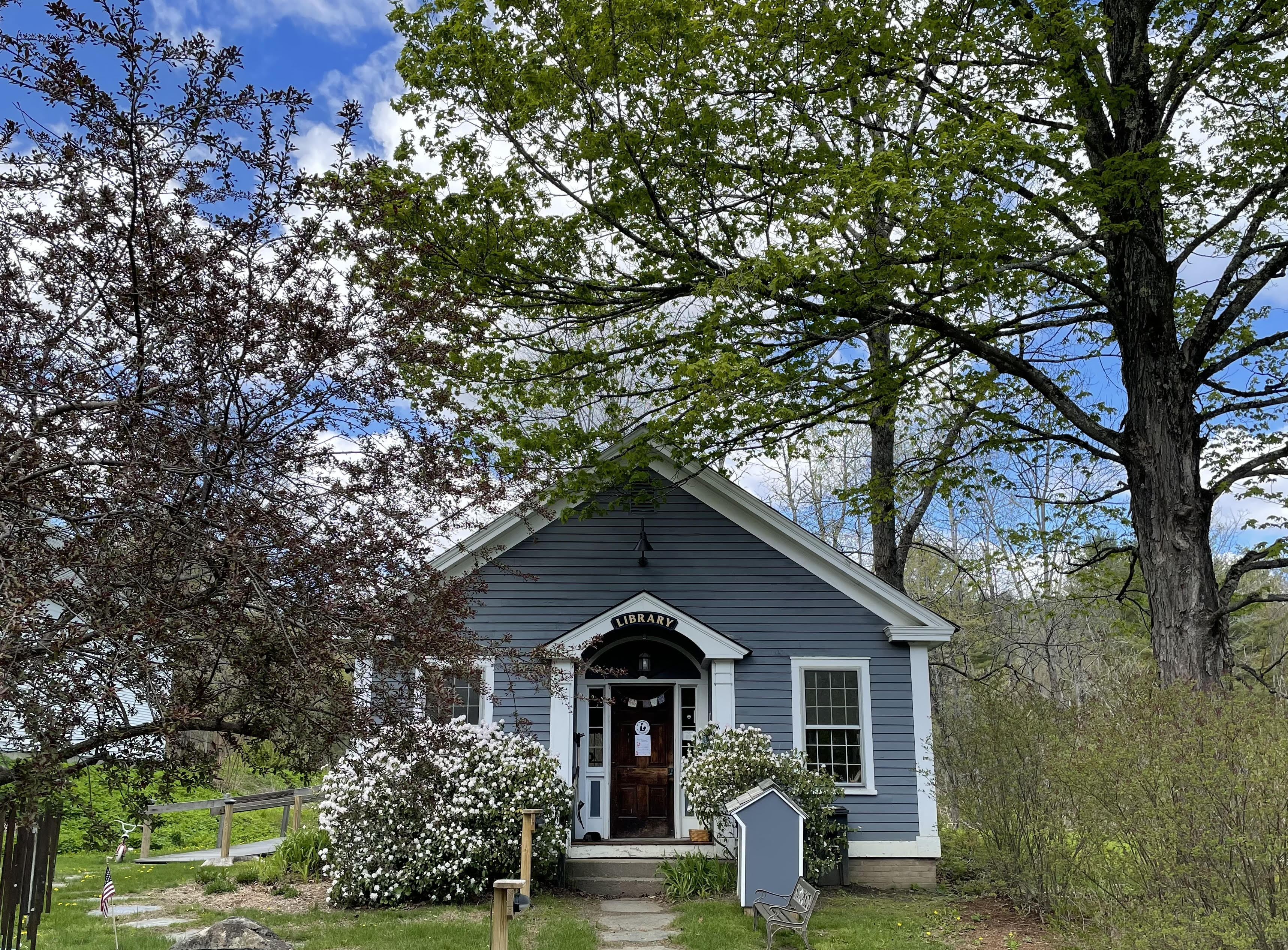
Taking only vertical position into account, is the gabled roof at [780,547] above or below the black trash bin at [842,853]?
above

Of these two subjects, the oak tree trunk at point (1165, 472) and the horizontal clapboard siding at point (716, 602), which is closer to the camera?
the oak tree trunk at point (1165, 472)

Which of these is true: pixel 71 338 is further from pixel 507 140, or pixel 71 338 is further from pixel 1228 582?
pixel 1228 582

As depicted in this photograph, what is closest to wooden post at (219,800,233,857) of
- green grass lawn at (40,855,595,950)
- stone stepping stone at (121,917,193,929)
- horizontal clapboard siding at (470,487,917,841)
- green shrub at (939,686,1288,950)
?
green grass lawn at (40,855,595,950)

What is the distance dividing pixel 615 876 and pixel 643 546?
177 inches

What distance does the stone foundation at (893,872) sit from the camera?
12.6 metres

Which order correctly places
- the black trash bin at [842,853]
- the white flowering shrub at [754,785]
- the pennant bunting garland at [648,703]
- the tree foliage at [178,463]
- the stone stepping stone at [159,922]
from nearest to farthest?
the tree foliage at [178,463]
the stone stepping stone at [159,922]
the white flowering shrub at [754,785]
the black trash bin at [842,853]
the pennant bunting garland at [648,703]

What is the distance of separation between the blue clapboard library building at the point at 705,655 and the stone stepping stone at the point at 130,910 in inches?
175

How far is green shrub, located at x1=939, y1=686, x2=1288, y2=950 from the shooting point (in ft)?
19.4

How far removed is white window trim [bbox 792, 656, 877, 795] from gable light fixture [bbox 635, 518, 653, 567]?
2609 mm

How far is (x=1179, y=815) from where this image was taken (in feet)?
20.7

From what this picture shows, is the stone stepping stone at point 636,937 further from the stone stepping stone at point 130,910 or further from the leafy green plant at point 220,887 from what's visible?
the leafy green plant at point 220,887

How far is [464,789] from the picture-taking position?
448 inches

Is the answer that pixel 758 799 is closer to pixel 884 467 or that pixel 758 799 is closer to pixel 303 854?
pixel 303 854

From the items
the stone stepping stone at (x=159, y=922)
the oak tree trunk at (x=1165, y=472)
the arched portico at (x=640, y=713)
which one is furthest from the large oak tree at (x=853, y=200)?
the stone stepping stone at (x=159, y=922)
